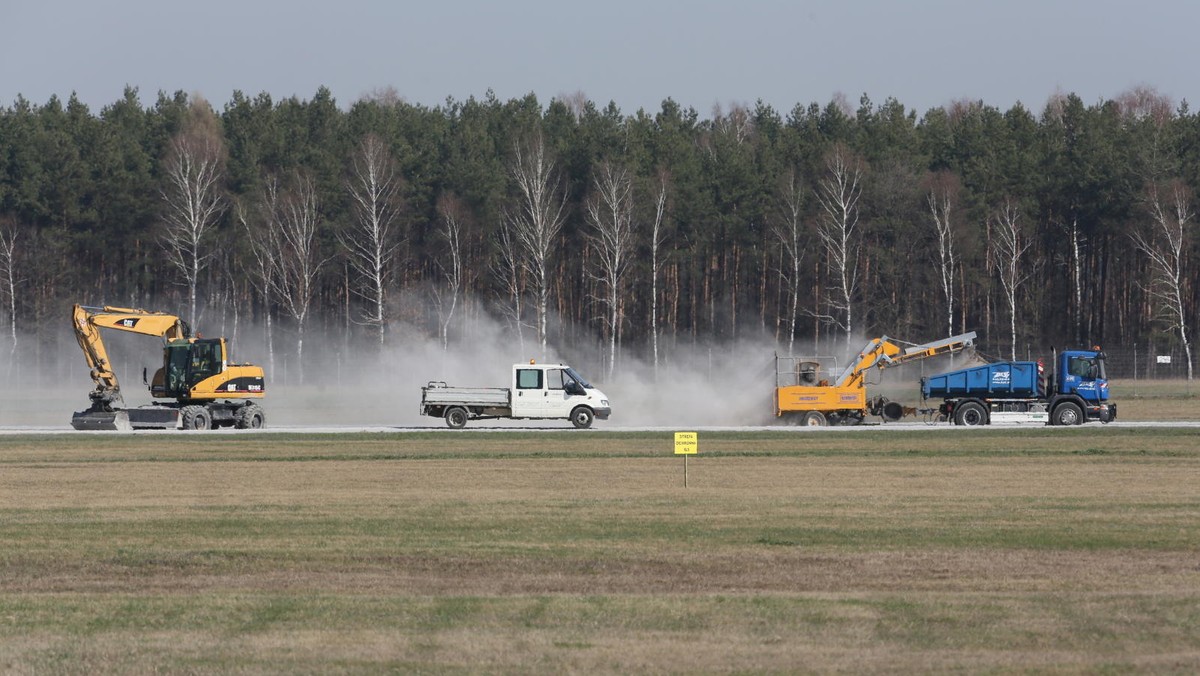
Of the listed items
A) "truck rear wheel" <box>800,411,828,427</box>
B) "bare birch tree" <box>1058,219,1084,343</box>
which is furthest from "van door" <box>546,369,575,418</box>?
"bare birch tree" <box>1058,219,1084,343</box>

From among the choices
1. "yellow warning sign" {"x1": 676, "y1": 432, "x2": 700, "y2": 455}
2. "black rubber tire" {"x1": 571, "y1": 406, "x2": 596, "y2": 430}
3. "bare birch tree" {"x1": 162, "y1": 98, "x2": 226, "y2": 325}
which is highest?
"bare birch tree" {"x1": 162, "y1": 98, "x2": 226, "y2": 325}

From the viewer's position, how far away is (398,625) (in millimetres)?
14859

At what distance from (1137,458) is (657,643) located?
80.4 ft

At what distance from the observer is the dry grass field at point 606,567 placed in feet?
44.6

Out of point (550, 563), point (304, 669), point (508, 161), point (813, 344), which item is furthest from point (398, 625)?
point (508, 161)

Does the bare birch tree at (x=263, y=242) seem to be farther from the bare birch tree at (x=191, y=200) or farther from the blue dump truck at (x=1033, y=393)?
the blue dump truck at (x=1033, y=393)

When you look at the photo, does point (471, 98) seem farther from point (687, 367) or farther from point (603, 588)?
point (603, 588)

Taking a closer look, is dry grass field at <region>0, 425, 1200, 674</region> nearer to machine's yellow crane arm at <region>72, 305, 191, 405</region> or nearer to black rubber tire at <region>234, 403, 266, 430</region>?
black rubber tire at <region>234, 403, 266, 430</region>

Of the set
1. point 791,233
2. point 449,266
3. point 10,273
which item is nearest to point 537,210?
point 449,266

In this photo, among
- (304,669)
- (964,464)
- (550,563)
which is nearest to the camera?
(304,669)

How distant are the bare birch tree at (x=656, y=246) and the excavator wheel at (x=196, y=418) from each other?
127 ft

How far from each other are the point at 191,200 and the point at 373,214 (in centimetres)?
1170

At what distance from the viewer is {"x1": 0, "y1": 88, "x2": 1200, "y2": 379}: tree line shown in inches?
3504

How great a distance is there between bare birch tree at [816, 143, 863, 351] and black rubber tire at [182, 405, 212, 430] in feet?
147
